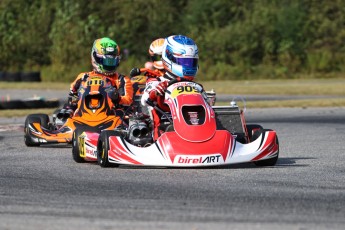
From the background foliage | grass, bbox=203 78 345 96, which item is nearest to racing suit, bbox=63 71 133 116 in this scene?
grass, bbox=203 78 345 96

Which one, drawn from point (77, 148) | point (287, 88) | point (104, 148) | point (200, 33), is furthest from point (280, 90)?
point (104, 148)

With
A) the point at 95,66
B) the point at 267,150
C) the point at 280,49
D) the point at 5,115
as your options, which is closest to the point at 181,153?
the point at 267,150

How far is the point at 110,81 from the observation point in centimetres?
1307

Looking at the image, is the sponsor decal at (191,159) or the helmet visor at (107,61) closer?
the sponsor decal at (191,159)

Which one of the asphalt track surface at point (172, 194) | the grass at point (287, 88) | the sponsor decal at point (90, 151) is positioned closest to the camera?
the asphalt track surface at point (172, 194)

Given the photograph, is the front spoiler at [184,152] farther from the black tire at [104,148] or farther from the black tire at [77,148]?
the black tire at [77,148]

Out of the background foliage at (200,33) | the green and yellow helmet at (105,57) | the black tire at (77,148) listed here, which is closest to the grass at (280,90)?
the background foliage at (200,33)

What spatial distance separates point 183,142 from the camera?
957 centimetres

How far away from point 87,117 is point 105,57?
1165 mm

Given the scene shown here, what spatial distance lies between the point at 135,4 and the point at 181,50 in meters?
36.0

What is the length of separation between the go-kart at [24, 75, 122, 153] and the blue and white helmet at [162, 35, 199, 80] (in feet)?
6.56

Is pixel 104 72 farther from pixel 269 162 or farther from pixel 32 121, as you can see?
pixel 269 162

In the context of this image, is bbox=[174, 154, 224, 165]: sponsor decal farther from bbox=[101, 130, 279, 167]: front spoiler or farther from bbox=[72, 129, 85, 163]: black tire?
bbox=[72, 129, 85, 163]: black tire

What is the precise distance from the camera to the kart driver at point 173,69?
1037 centimetres
